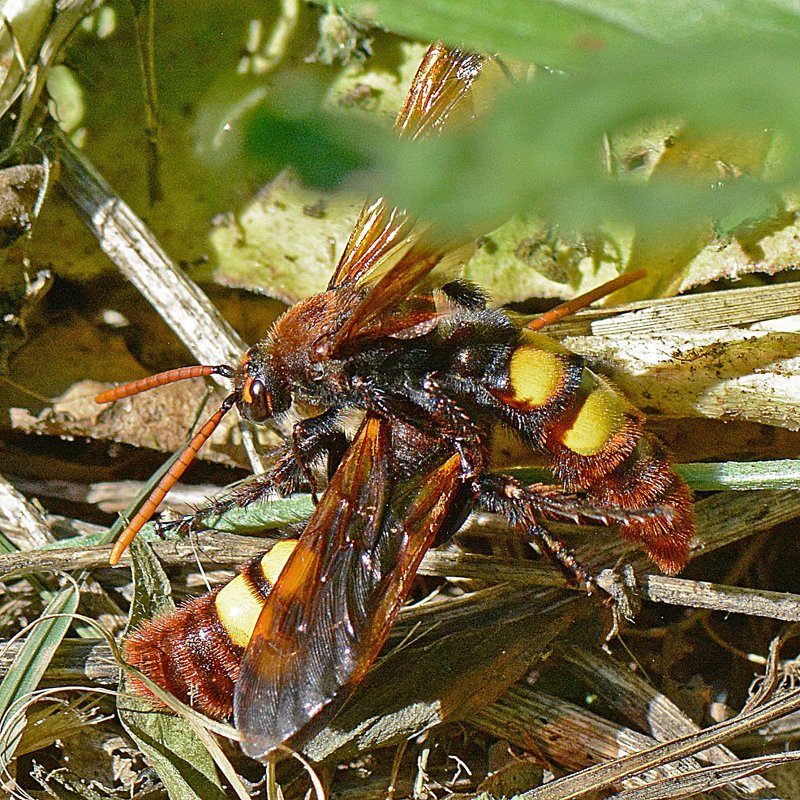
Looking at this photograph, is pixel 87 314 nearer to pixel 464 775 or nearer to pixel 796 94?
pixel 464 775

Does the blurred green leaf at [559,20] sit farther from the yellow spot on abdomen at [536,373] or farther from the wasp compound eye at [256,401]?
the wasp compound eye at [256,401]

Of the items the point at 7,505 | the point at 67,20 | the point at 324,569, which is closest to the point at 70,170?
the point at 67,20

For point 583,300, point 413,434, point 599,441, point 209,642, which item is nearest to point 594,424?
point 599,441

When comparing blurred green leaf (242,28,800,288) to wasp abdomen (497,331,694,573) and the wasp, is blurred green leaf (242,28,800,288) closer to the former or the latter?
the wasp

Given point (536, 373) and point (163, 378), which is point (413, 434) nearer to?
point (536, 373)

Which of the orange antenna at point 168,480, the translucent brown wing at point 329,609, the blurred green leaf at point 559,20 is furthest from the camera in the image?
the orange antenna at point 168,480

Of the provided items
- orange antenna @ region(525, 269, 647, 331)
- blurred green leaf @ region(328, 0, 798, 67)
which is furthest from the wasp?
blurred green leaf @ region(328, 0, 798, 67)

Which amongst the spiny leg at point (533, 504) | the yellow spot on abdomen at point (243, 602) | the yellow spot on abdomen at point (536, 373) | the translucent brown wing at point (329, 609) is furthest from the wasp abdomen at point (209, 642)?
the yellow spot on abdomen at point (536, 373)
